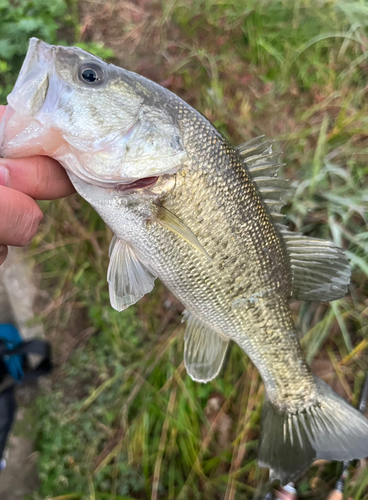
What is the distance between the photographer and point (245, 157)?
4.34ft

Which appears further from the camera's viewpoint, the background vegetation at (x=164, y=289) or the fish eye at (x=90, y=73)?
the background vegetation at (x=164, y=289)

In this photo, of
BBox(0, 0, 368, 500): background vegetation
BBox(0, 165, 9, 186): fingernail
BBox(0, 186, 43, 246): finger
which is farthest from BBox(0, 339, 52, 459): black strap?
BBox(0, 165, 9, 186): fingernail

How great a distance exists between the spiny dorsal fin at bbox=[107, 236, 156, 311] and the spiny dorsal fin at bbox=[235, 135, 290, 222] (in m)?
0.61

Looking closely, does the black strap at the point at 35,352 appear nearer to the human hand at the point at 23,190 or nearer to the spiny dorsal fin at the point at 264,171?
the human hand at the point at 23,190

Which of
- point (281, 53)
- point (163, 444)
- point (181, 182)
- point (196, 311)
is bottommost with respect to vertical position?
point (163, 444)

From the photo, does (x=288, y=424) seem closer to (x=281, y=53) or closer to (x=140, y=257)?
(x=140, y=257)

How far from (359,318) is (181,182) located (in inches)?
58.8

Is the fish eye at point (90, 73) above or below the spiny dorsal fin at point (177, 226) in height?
above

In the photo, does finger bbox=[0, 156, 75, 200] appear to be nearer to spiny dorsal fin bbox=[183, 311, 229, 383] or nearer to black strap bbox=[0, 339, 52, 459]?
spiny dorsal fin bbox=[183, 311, 229, 383]

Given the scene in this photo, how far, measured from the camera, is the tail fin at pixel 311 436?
57.1 inches

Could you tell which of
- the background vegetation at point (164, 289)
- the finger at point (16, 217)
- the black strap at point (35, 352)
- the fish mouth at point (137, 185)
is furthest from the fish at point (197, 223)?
the black strap at point (35, 352)

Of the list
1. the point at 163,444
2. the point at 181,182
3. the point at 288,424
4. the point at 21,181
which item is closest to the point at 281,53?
the point at 181,182

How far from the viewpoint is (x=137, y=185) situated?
1165 millimetres

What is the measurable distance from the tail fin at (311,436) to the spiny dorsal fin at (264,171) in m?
0.93
